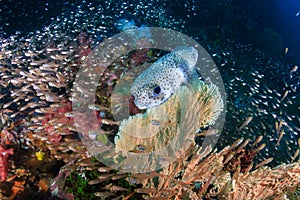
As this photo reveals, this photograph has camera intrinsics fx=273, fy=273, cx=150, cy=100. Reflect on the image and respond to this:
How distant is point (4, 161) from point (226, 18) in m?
15.9

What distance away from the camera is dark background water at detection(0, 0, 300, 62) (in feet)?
38.7

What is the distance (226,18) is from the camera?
17.3 meters

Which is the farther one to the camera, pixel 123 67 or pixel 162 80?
pixel 123 67

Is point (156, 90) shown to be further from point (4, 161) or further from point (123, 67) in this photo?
point (4, 161)

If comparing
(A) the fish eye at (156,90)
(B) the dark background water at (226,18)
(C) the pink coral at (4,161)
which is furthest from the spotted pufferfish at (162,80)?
(B) the dark background water at (226,18)

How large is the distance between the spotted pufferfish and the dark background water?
7.39 m

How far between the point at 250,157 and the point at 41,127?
360 centimetres

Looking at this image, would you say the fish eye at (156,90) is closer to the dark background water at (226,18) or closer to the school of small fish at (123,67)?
the school of small fish at (123,67)

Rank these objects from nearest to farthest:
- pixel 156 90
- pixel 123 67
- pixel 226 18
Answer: pixel 156 90 → pixel 123 67 → pixel 226 18

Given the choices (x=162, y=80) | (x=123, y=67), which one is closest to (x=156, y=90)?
(x=162, y=80)

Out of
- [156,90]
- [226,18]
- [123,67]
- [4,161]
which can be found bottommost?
[226,18]

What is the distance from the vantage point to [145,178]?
307cm

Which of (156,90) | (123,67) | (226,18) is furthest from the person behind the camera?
(226,18)

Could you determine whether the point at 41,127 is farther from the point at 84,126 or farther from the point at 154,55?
the point at 154,55
